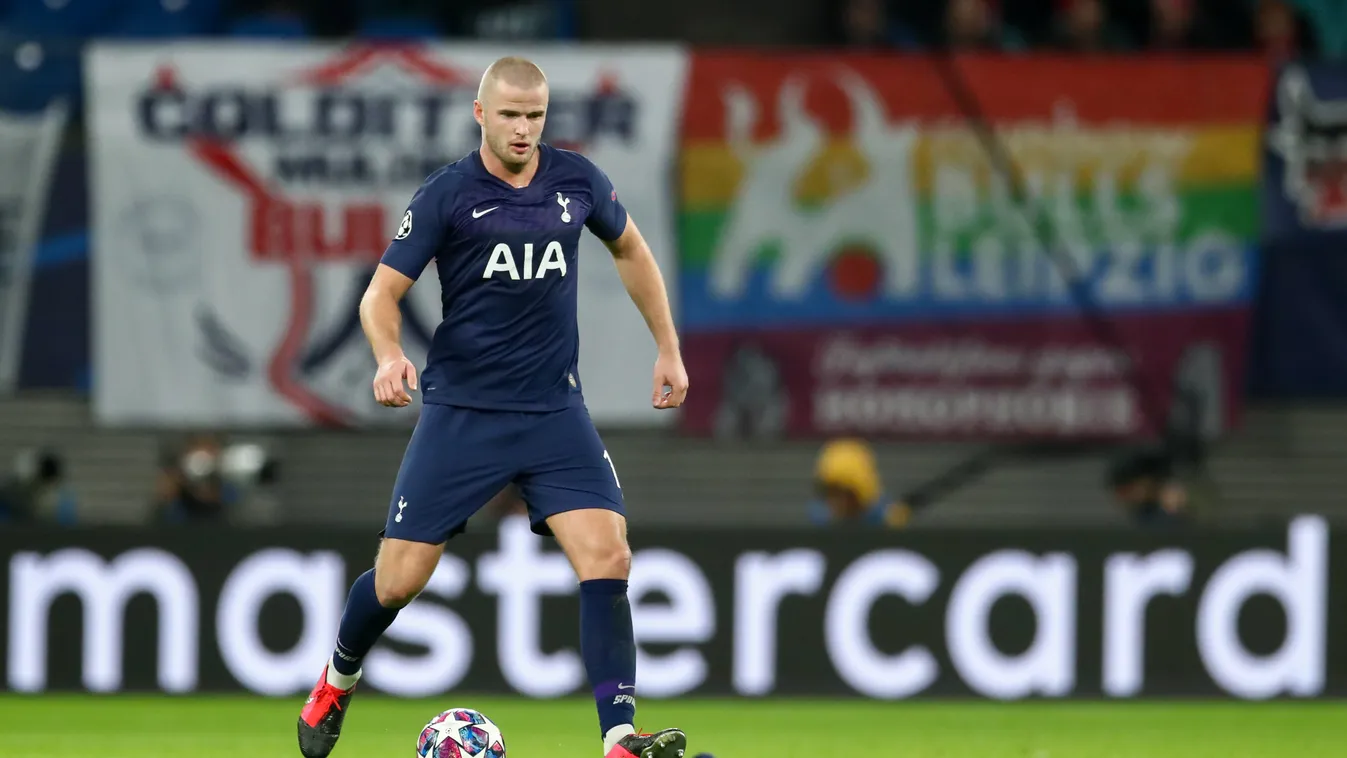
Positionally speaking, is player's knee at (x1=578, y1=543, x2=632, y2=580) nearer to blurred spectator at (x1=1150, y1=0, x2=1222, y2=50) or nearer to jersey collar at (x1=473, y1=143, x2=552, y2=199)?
jersey collar at (x1=473, y1=143, x2=552, y2=199)

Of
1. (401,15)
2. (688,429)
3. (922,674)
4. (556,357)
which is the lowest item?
(922,674)

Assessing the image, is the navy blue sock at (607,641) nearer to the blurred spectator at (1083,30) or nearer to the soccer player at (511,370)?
the soccer player at (511,370)

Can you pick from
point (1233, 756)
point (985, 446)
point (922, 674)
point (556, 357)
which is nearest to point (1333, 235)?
point (985, 446)

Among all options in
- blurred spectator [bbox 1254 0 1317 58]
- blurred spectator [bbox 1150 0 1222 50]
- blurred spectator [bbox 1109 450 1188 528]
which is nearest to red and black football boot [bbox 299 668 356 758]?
blurred spectator [bbox 1109 450 1188 528]

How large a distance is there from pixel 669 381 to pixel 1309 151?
8.30 metres

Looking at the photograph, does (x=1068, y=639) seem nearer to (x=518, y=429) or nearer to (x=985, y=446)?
(x=985, y=446)

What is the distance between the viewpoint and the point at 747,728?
31.4ft

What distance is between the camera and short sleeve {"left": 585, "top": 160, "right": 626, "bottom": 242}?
650 cm

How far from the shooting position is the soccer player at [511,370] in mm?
6281

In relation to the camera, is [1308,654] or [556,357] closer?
[556,357]

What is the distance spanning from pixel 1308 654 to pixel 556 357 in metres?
5.66

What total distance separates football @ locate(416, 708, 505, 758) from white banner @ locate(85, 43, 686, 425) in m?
6.84

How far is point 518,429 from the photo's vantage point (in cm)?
639

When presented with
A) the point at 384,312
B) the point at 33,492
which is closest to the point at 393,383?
the point at 384,312
